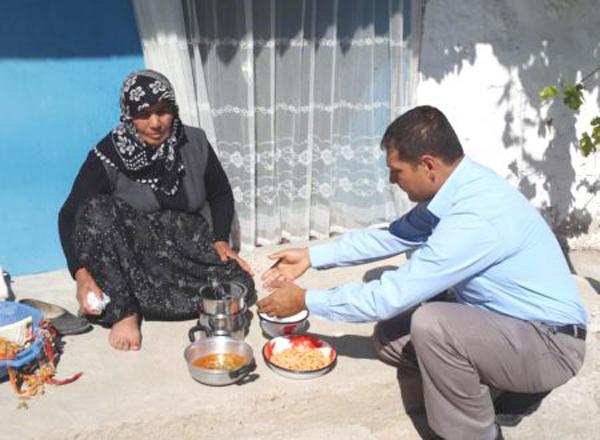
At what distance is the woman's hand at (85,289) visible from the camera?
3.53 meters

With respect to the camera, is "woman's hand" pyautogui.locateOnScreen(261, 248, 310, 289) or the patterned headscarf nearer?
"woman's hand" pyautogui.locateOnScreen(261, 248, 310, 289)

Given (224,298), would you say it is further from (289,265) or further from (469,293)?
(469,293)

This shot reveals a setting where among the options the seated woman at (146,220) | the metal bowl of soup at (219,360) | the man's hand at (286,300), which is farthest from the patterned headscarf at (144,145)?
the man's hand at (286,300)

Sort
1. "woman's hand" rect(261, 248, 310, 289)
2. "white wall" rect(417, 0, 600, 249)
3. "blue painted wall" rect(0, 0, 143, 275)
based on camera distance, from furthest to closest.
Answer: "white wall" rect(417, 0, 600, 249), "blue painted wall" rect(0, 0, 143, 275), "woman's hand" rect(261, 248, 310, 289)

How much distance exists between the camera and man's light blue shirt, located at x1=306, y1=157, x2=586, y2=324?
2.74 meters

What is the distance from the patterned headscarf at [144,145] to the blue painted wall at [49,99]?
0.48 metres

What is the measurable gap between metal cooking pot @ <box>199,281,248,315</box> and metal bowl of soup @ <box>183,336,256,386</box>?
0.15 metres

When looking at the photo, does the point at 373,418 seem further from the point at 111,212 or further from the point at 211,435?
the point at 111,212

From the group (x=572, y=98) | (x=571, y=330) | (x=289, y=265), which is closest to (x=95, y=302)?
(x=289, y=265)

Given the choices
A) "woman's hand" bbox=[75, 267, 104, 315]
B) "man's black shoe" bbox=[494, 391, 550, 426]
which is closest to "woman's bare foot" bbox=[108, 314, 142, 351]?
"woman's hand" bbox=[75, 267, 104, 315]

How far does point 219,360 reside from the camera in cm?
336

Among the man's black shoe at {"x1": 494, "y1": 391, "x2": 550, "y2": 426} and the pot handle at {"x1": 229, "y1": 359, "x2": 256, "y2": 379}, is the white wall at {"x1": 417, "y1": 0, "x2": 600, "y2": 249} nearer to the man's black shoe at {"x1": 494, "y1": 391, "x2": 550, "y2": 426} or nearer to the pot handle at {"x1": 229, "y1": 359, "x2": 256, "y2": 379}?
the man's black shoe at {"x1": 494, "y1": 391, "x2": 550, "y2": 426}

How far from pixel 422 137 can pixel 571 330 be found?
1.01 metres

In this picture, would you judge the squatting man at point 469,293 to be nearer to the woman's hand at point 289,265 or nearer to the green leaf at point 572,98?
the woman's hand at point 289,265
